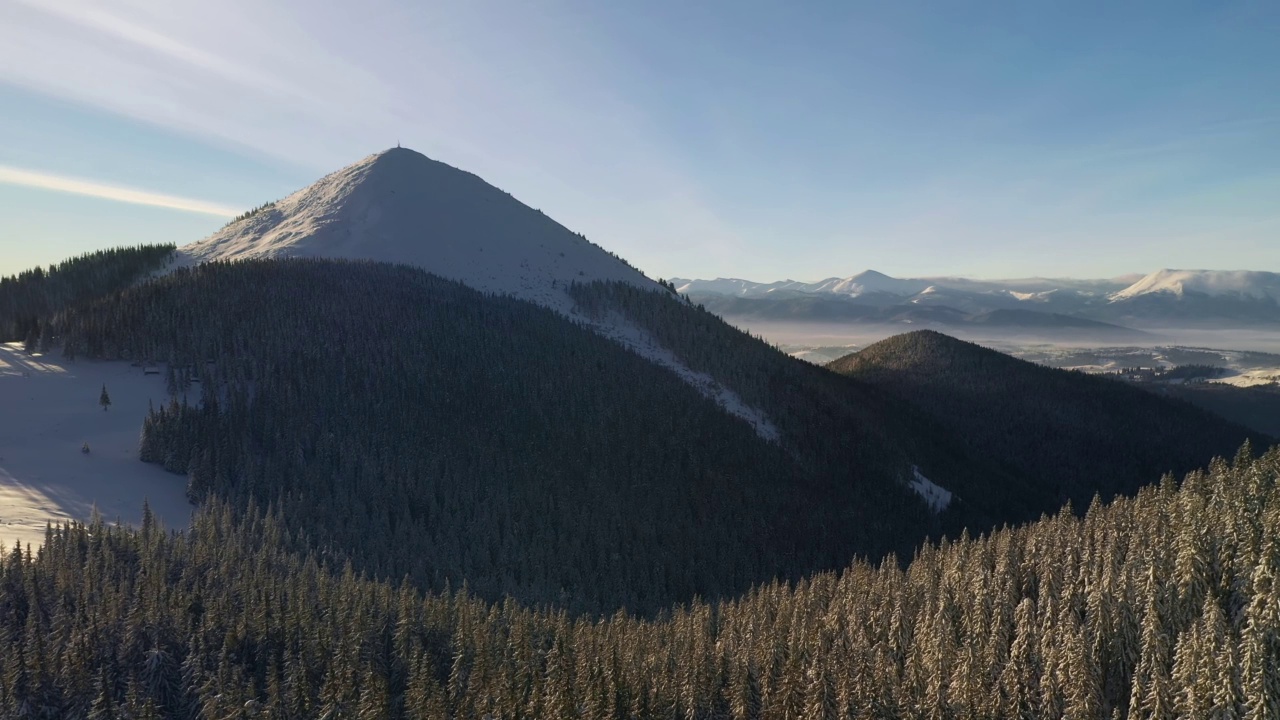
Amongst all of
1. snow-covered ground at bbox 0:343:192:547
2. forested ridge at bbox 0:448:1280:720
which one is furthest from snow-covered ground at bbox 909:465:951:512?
snow-covered ground at bbox 0:343:192:547

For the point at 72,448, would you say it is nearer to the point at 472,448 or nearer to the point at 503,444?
the point at 472,448

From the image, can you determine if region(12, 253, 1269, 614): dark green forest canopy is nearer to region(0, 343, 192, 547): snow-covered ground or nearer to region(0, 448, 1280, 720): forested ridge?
region(0, 343, 192, 547): snow-covered ground

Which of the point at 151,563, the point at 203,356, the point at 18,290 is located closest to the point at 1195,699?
the point at 151,563

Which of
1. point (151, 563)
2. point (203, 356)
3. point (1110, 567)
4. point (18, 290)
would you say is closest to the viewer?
point (1110, 567)

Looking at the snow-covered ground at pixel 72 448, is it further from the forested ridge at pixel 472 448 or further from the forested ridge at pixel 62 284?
the forested ridge at pixel 62 284

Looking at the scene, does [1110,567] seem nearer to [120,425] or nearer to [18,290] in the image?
[120,425]

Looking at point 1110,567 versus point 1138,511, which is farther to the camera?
point 1138,511
